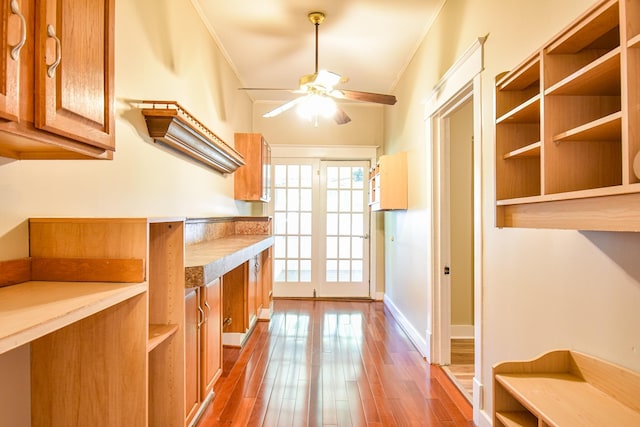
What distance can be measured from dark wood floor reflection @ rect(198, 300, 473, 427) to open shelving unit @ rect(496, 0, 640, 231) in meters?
1.52

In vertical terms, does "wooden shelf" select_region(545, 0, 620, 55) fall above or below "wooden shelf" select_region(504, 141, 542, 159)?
above

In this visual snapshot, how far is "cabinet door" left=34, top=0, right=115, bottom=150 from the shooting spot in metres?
0.93

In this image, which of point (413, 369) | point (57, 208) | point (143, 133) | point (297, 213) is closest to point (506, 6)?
point (143, 133)

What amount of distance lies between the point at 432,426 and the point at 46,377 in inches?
76.8

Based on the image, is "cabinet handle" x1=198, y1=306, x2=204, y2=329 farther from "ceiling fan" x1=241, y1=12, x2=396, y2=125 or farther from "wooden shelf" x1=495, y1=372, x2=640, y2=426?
"ceiling fan" x1=241, y1=12, x2=396, y2=125

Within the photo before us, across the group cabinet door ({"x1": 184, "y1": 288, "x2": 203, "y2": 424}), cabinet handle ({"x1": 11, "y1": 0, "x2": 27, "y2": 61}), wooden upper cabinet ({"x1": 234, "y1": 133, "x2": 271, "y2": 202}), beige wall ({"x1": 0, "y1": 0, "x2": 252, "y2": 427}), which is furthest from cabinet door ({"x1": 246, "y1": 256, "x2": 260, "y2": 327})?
cabinet handle ({"x1": 11, "y1": 0, "x2": 27, "y2": 61})

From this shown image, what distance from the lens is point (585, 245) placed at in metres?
1.33

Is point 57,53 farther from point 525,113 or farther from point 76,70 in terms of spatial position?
point 525,113

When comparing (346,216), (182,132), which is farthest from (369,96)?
(346,216)

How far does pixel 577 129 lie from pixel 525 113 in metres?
0.36

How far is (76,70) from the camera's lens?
1064 mm

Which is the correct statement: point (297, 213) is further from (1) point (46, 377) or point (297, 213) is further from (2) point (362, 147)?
(1) point (46, 377)

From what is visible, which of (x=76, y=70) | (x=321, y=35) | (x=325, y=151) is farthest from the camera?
(x=325, y=151)

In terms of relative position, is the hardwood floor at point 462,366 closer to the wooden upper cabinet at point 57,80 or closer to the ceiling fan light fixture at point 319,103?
the ceiling fan light fixture at point 319,103
